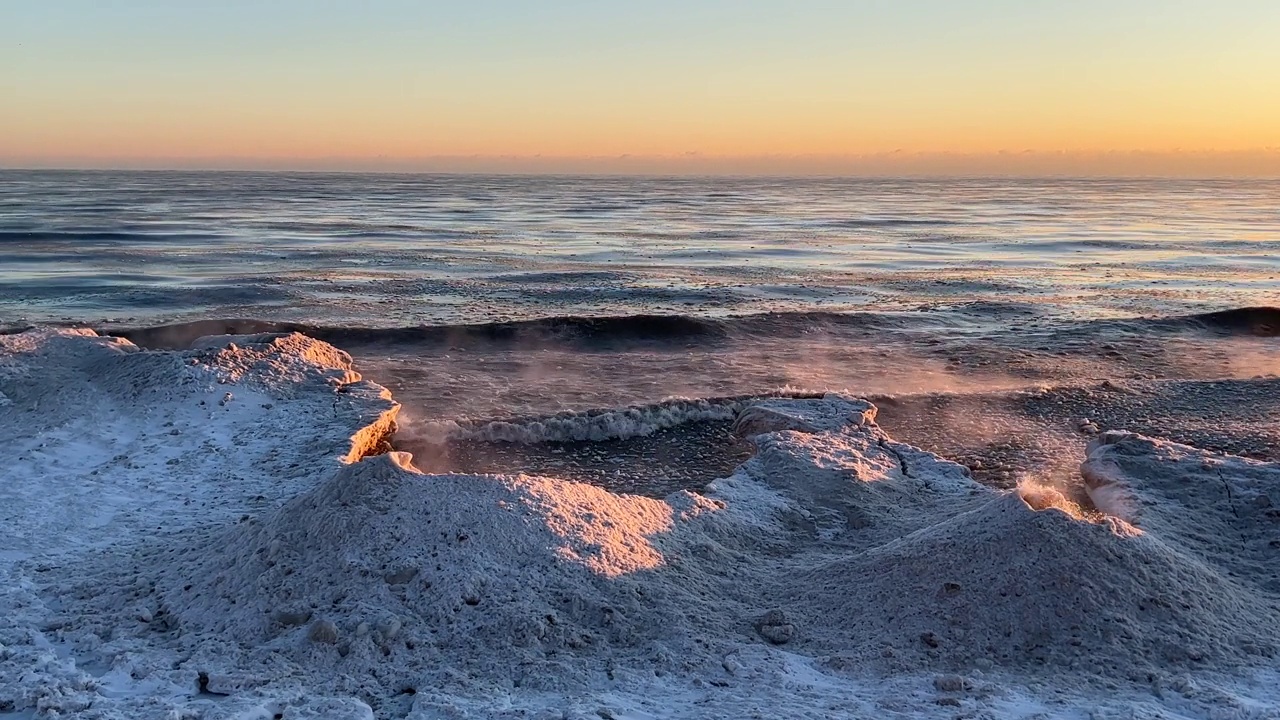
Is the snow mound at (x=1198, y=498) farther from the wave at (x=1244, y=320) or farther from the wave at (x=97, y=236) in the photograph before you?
the wave at (x=97, y=236)

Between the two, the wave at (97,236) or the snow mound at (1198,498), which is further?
the wave at (97,236)

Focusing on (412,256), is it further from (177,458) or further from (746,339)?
(177,458)

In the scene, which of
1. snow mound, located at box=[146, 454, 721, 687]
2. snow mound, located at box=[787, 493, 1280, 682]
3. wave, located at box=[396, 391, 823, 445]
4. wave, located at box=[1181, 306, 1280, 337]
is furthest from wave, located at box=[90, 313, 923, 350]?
snow mound, located at box=[787, 493, 1280, 682]

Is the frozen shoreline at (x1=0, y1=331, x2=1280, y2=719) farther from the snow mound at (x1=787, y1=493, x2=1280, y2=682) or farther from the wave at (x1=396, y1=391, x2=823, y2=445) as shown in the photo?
the wave at (x1=396, y1=391, x2=823, y2=445)

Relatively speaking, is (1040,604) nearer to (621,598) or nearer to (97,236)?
(621,598)

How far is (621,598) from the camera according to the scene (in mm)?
3814

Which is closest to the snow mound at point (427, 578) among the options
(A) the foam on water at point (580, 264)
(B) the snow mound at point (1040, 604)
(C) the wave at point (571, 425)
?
(B) the snow mound at point (1040, 604)

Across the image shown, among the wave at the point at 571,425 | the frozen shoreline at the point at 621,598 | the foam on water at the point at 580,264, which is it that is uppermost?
the foam on water at the point at 580,264

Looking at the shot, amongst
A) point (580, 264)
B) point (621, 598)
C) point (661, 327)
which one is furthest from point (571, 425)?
point (580, 264)

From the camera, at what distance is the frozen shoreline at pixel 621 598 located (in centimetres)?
324

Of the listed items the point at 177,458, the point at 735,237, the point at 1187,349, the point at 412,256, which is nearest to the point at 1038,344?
the point at 1187,349

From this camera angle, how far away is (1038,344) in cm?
1111

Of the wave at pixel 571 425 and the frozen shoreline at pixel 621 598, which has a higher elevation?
the frozen shoreline at pixel 621 598

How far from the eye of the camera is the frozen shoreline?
324cm
